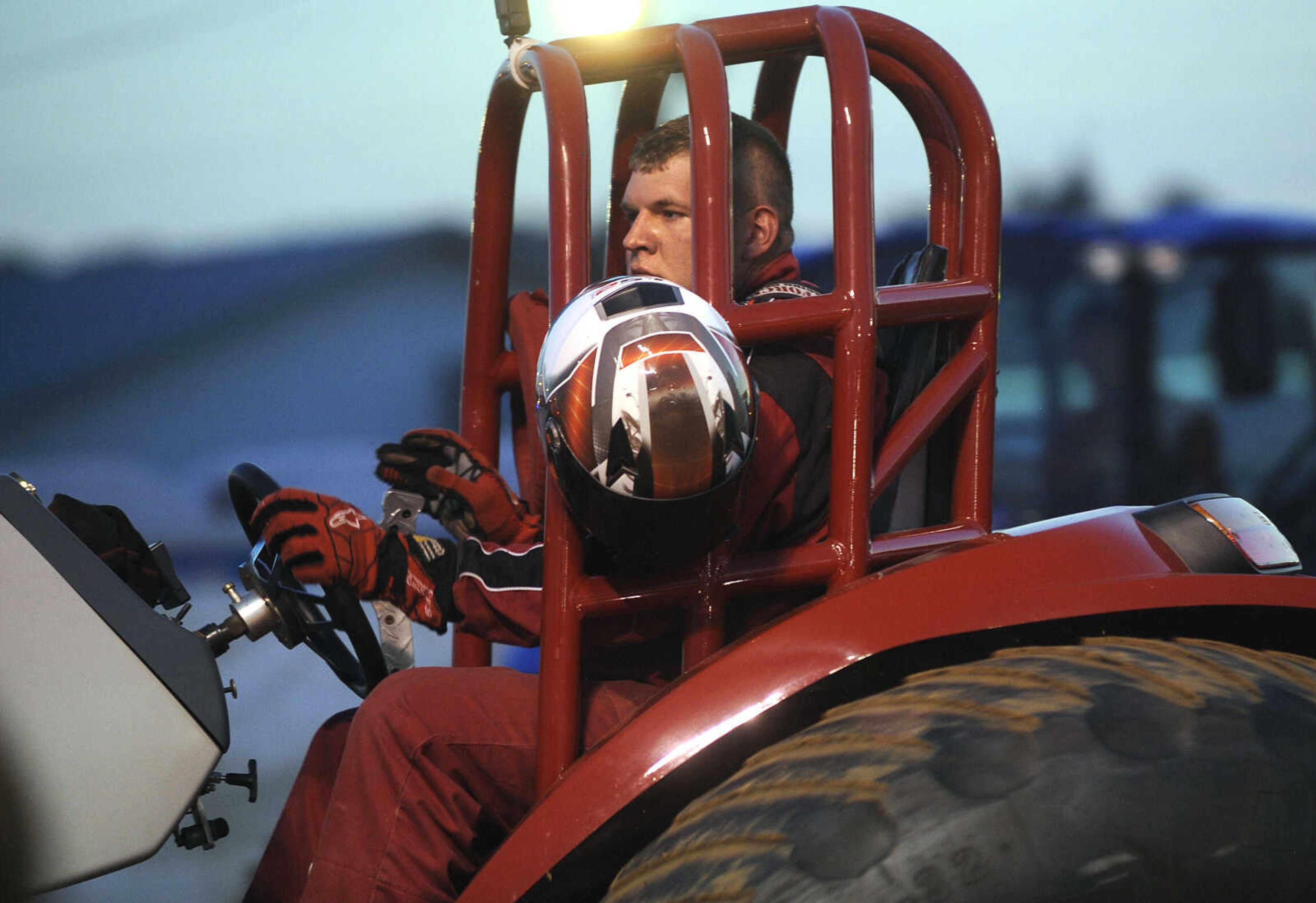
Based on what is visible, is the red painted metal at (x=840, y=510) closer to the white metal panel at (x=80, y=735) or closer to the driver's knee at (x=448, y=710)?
the driver's knee at (x=448, y=710)

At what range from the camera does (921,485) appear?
167 cm

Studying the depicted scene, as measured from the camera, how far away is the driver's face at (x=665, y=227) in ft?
5.49

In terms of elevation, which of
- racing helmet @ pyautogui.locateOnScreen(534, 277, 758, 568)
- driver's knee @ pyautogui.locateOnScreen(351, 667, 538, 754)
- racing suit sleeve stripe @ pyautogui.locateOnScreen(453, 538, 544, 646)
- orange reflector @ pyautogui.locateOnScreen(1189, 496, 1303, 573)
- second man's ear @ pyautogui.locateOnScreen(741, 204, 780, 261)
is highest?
second man's ear @ pyautogui.locateOnScreen(741, 204, 780, 261)

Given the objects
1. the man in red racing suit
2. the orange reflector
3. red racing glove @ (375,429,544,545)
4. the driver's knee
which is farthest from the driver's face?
the orange reflector

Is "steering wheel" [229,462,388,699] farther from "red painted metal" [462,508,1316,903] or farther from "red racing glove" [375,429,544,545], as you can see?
"red painted metal" [462,508,1316,903]

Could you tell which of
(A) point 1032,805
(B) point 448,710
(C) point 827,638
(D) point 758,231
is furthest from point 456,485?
(A) point 1032,805

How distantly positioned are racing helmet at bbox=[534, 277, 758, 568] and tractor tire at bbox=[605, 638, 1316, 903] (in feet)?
0.88

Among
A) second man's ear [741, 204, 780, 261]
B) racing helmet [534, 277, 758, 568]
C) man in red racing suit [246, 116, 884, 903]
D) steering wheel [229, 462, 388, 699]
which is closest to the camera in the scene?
racing helmet [534, 277, 758, 568]

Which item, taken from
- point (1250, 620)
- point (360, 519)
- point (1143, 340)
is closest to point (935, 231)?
point (1250, 620)

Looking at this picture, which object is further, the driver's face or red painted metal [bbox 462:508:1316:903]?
the driver's face

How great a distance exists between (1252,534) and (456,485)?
1.06 meters

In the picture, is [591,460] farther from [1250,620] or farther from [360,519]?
[1250,620]

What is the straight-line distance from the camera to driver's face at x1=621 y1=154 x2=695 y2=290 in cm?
167

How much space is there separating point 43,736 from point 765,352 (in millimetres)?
915
